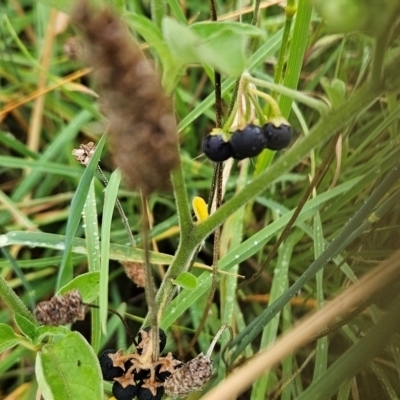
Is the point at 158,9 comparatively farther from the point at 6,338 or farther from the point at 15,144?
the point at 15,144

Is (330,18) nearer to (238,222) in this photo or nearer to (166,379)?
(166,379)

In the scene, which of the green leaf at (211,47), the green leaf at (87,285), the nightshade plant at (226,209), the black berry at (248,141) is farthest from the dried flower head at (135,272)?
the green leaf at (211,47)

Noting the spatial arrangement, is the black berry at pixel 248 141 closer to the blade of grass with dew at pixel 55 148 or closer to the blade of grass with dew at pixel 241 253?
the blade of grass with dew at pixel 241 253

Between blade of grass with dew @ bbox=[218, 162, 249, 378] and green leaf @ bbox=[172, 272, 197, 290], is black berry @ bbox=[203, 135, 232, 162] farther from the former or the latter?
blade of grass with dew @ bbox=[218, 162, 249, 378]

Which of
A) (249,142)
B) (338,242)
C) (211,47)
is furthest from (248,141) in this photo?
(338,242)

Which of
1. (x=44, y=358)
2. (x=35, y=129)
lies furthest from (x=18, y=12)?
(x=44, y=358)

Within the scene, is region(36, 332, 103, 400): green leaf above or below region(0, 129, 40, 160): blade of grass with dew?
below

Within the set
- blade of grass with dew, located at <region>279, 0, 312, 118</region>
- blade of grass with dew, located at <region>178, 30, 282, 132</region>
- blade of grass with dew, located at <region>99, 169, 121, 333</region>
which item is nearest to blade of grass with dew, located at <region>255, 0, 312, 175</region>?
blade of grass with dew, located at <region>279, 0, 312, 118</region>
